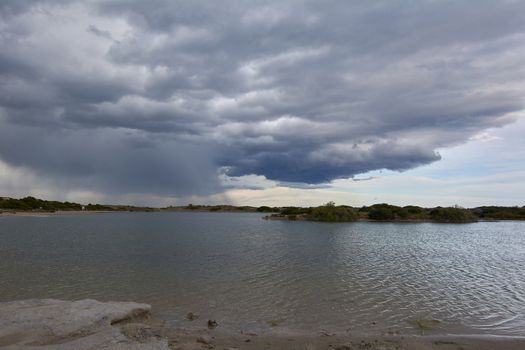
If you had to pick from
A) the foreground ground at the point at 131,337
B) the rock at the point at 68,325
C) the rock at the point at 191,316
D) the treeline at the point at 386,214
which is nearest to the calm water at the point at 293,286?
the rock at the point at 191,316

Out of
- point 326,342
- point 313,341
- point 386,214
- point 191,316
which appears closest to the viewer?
point 326,342

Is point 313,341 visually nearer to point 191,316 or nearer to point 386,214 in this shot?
point 191,316

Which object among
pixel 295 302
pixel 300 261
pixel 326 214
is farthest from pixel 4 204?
pixel 295 302

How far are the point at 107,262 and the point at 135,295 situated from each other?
42.8 ft

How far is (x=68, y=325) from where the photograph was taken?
1387cm

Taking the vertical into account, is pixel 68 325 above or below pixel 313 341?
above

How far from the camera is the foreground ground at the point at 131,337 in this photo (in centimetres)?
1244

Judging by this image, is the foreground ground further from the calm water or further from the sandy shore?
the calm water

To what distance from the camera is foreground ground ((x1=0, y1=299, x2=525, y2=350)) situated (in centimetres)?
1244

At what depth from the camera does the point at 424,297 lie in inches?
868

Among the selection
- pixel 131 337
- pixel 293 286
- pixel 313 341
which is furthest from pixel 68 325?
pixel 293 286

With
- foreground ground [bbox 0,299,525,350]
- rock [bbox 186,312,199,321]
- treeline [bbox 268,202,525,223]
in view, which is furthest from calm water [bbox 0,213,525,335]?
treeline [bbox 268,202,525,223]

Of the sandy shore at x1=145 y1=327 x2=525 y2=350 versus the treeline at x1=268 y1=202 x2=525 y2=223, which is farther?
the treeline at x1=268 y1=202 x2=525 y2=223

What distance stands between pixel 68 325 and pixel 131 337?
2.81 metres
